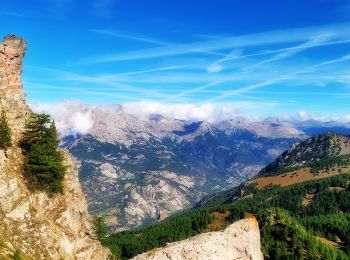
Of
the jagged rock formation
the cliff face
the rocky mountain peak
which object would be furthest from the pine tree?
the jagged rock formation

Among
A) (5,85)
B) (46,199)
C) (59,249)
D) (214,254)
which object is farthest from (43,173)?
(214,254)

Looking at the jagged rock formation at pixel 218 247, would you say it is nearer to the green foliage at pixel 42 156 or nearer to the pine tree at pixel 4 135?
the green foliage at pixel 42 156

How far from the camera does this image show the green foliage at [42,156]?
98125 mm

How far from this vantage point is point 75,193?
117562mm

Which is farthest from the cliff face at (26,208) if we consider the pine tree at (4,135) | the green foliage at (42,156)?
the green foliage at (42,156)

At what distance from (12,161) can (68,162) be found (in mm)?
26583

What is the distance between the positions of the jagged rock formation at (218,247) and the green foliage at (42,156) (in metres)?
41.4

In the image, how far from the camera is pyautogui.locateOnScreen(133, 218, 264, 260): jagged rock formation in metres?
65.4

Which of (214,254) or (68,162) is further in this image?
(68,162)

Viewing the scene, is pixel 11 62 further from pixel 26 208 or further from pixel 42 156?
pixel 26 208

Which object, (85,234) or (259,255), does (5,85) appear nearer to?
(85,234)

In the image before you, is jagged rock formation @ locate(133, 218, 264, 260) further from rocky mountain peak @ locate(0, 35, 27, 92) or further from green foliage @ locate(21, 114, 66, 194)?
rocky mountain peak @ locate(0, 35, 27, 92)

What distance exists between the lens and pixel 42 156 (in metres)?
98.1

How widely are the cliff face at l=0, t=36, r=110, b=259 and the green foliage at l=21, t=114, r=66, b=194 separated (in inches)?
77.1
